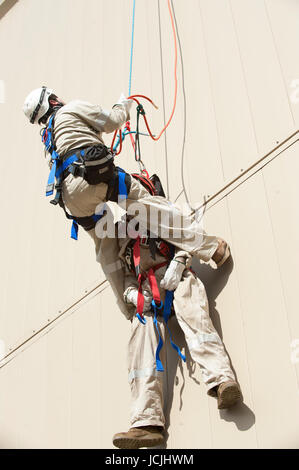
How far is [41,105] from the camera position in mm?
3717

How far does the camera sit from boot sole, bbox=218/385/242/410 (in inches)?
109

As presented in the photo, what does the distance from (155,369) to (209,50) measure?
2.49 metres

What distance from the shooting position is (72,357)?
4.02 meters

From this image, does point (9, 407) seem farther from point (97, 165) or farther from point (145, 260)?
point (97, 165)

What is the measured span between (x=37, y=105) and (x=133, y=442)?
6.87 feet

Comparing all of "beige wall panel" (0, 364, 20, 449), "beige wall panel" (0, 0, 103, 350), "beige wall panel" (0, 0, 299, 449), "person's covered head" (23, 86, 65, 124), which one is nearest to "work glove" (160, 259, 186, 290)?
"beige wall panel" (0, 0, 299, 449)

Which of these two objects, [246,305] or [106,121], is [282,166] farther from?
[106,121]

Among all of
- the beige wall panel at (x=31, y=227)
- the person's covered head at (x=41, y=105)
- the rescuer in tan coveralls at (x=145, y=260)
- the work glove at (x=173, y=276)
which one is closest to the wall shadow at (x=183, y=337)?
the rescuer in tan coveralls at (x=145, y=260)

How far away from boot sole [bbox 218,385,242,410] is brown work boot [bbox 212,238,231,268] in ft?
2.54

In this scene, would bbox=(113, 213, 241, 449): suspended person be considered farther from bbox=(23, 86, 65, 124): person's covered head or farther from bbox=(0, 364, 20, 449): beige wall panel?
bbox=(0, 364, 20, 449): beige wall panel

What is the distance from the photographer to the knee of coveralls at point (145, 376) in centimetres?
301

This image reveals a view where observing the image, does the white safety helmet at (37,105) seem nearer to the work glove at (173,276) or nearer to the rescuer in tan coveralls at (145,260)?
the rescuer in tan coveralls at (145,260)

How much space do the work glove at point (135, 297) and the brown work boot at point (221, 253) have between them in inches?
16.9

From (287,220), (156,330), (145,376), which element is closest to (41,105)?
(156,330)
